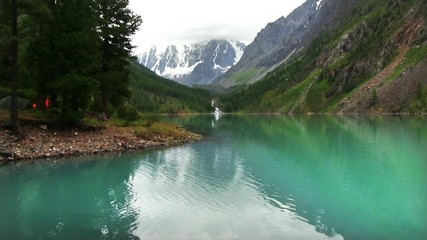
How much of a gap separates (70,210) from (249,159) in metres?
25.0

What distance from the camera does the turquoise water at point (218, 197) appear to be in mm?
21250

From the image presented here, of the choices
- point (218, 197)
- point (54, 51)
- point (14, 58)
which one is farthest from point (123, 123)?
point (218, 197)

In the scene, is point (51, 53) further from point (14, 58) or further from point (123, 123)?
point (123, 123)

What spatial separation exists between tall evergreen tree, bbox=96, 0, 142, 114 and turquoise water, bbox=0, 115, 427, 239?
16.4 m

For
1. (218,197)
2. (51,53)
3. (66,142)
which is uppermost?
(51,53)

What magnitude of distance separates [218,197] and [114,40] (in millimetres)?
40033

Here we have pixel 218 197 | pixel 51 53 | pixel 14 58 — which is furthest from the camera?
pixel 51 53

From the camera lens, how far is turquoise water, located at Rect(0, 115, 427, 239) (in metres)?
21.2

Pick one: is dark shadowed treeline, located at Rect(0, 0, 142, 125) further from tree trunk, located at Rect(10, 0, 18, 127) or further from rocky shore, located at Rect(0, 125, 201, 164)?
rocky shore, located at Rect(0, 125, 201, 164)

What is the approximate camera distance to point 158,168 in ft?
132

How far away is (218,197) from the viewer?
28.7m

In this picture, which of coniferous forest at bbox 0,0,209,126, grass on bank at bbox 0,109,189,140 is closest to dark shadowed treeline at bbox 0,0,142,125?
coniferous forest at bbox 0,0,209,126

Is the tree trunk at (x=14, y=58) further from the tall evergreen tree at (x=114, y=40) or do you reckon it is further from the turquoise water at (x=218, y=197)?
the tall evergreen tree at (x=114, y=40)

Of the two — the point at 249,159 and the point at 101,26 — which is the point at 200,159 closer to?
the point at 249,159
